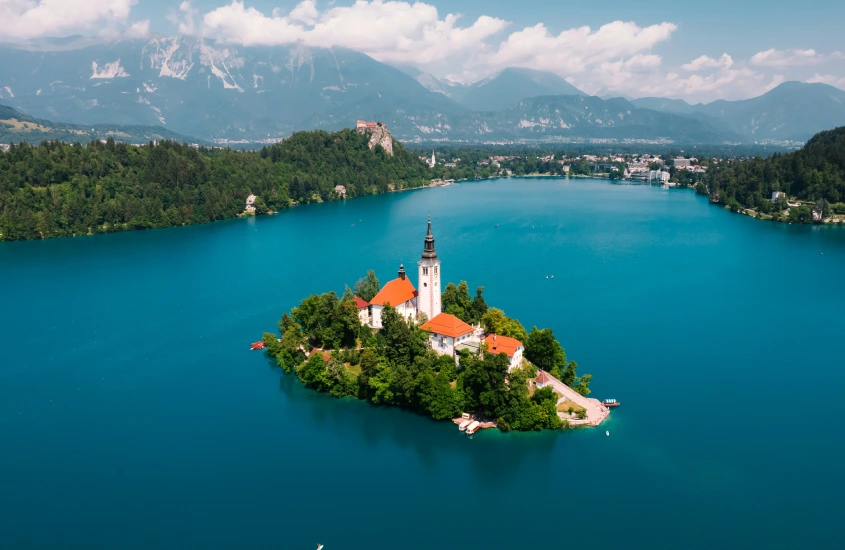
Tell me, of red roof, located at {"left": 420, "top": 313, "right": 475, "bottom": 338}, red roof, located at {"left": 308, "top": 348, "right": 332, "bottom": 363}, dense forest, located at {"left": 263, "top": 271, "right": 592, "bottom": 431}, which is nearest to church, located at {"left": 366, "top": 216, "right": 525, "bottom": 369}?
red roof, located at {"left": 420, "top": 313, "right": 475, "bottom": 338}

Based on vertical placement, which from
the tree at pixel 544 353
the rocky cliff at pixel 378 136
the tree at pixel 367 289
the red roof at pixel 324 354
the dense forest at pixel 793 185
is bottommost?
the red roof at pixel 324 354

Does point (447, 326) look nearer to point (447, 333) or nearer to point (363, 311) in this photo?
point (447, 333)

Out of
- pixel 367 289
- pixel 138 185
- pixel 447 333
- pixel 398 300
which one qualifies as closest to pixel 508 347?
pixel 447 333

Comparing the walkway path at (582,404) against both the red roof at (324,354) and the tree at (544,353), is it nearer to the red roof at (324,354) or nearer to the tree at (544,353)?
the tree at (544,353)

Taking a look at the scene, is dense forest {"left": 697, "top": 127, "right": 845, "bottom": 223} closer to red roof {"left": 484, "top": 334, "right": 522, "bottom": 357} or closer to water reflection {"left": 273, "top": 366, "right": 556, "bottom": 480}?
red roof {"left": 484, "top": 334, "right": 522, "bottom": 357}

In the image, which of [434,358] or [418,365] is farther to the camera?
[434,358]

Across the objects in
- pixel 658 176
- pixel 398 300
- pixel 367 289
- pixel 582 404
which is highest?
pixel 658 176

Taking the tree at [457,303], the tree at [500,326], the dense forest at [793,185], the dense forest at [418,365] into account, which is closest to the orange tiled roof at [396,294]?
the dense forest at [418,365]

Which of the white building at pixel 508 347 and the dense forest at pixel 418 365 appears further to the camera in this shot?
the white building at pixel 508 347
